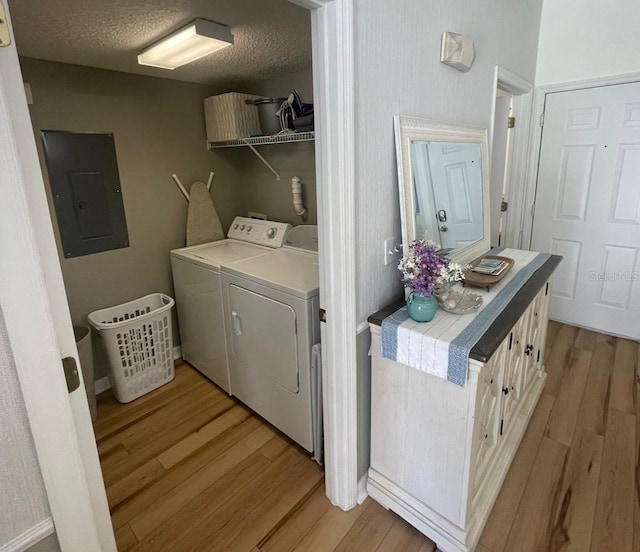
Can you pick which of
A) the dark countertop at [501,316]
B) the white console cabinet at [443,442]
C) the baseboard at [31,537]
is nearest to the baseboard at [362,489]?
the white console cabinet at [443,442]

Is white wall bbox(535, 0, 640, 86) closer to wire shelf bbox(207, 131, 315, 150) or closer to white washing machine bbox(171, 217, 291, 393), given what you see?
wire shelf bbox(207, 131, 315, 150)

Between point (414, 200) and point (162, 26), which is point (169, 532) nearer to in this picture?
point (414, 200)

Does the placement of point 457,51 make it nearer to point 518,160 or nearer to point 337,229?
point 337,229

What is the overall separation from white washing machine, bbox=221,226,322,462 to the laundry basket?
1.90ft

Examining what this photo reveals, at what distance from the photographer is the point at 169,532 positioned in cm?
159

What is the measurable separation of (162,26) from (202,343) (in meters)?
1.84

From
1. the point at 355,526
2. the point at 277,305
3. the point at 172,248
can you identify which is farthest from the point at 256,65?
the point at 355,526

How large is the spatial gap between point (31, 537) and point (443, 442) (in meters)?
1.21

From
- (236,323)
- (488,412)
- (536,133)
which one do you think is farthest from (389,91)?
(536,133)

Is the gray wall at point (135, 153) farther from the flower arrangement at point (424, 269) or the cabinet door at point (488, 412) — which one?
the cabinet door at point (488, 412)

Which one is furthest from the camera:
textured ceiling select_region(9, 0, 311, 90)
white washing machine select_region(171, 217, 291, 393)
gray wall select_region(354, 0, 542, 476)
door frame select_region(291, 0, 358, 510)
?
white washing machine select_region(171, 217, 291, 393)

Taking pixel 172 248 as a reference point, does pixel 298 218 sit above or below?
above

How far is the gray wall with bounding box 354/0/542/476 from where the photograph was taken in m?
1.30

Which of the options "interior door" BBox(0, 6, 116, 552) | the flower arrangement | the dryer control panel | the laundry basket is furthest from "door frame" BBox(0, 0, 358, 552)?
the laundry basket
